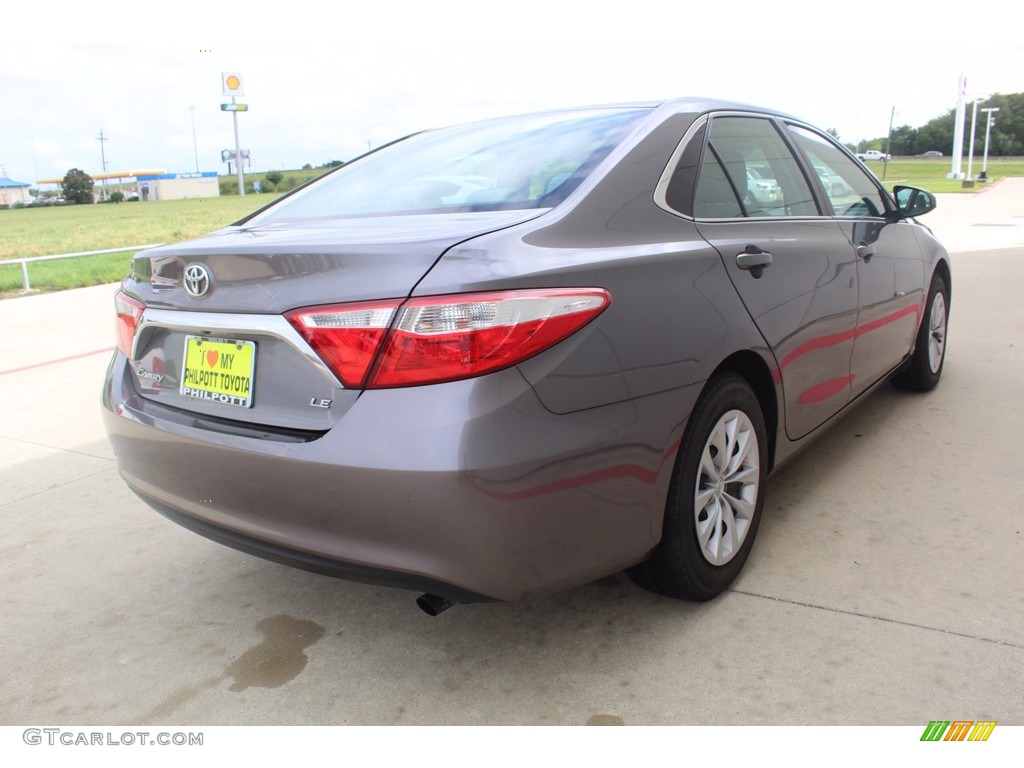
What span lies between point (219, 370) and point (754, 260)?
161 cm

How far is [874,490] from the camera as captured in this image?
3.47m

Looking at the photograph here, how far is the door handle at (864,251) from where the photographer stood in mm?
3527

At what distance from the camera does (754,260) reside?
266 centimetres

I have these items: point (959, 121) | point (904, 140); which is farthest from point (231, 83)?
point (904, 140)

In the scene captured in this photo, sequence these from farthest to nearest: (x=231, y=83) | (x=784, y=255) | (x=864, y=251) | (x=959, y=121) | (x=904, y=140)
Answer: (x=904, y=140)
(x=231, y=83)
(x=959, y=121)
(x=864, y=251)
(x=784, y=255)

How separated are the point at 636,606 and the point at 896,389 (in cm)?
303

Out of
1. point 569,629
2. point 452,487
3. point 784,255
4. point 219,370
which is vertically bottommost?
point 569,629

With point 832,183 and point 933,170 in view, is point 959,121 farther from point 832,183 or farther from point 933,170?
point 832,183

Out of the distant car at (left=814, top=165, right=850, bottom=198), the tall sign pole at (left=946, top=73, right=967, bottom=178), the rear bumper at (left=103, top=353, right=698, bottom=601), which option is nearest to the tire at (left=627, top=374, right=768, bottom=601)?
the rear bumper at (left=103, top=353, right=698, bottom=601)

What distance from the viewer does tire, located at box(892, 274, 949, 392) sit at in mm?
4598

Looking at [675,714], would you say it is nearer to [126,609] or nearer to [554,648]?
[554,648]

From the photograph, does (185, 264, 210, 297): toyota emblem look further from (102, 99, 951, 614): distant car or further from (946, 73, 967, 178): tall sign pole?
(946, 73, 967, 178): tall sign pole

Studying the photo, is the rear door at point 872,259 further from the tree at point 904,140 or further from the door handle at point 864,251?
the tree at point 904,140

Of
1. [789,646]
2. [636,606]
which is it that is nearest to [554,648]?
[636,606]
